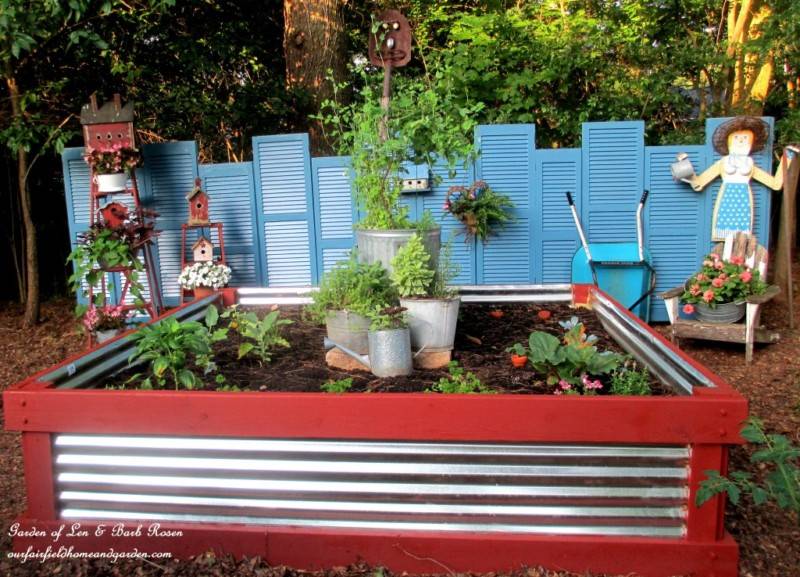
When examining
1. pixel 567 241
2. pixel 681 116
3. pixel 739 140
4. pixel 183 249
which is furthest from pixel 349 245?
pixel 681 116

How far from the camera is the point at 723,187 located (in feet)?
20.0

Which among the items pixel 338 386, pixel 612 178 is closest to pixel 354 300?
pixel 338 386

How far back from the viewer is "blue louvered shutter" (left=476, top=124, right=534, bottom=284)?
20.9 ft

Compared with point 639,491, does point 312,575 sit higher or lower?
lower

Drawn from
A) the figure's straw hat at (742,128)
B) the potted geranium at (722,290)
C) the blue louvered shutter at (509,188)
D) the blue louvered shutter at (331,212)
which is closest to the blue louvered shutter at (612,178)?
the blue louvered shutter at (509,188)

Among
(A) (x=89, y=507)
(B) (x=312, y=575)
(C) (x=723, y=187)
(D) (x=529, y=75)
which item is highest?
(D) (x=529, y=75)

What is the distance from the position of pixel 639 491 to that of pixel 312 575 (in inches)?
45.4

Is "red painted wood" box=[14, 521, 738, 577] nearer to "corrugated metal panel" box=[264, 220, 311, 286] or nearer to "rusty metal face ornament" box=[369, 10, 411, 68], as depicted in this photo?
"rusty metal face ornament" box=[369, 10, 411, 68]

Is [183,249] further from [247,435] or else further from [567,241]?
[247,435]

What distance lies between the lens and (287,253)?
669 cm

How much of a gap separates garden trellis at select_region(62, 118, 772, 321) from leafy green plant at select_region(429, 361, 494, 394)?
3.36 m

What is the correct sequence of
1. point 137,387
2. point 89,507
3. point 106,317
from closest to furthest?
1. point 89,507
2. point 137,387
3. point 106,317

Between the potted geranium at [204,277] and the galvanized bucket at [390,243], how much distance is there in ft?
8.75

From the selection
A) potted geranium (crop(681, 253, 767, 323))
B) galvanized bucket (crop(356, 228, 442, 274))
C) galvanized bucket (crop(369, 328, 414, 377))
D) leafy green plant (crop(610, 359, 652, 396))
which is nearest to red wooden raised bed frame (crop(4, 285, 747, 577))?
leafy green plant (crop(610, 359, 652, 396))
